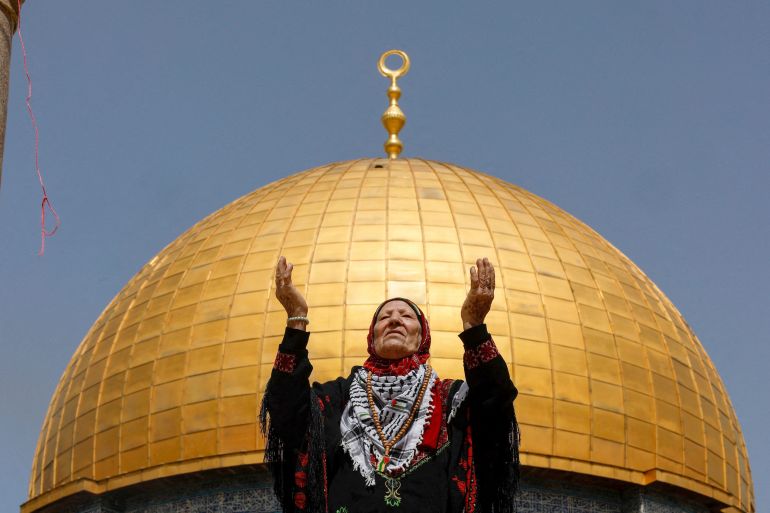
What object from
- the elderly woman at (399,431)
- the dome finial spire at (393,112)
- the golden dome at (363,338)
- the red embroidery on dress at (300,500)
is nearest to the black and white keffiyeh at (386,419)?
the elderly woman at (399,431)

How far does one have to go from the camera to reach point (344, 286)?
52.2 feet

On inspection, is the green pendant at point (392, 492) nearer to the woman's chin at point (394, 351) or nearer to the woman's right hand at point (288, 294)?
the woman's chin at point (394, 351)

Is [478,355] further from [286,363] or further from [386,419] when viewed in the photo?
[286,363]

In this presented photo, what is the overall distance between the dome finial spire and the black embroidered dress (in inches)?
567

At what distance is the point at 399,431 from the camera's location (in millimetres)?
5293

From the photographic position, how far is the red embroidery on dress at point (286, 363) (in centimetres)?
A: 530

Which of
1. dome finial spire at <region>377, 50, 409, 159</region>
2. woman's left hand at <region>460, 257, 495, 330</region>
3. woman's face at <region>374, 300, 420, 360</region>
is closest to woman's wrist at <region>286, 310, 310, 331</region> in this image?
woman's face at <region>374, 300, 420, 360</region>

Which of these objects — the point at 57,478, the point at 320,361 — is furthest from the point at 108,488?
the point at 320,361

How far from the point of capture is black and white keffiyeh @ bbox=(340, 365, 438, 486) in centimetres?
528

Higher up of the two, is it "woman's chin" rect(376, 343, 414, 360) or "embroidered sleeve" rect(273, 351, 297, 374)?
"woman's chin" rect(376, 343, 414, 360)

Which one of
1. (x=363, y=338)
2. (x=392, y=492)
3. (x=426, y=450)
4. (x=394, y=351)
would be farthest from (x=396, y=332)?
(x=363, y=338)

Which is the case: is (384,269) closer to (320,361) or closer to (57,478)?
(320,361)

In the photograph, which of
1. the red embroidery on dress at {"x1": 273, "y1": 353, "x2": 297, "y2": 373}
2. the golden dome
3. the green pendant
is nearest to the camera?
the green pendant

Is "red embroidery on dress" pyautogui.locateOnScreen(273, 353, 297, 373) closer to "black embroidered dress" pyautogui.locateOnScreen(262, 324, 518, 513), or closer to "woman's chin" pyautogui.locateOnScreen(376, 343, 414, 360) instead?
"black embroidered dress" pyautogui.locateOnScreen(262, 324, 518, 513)
